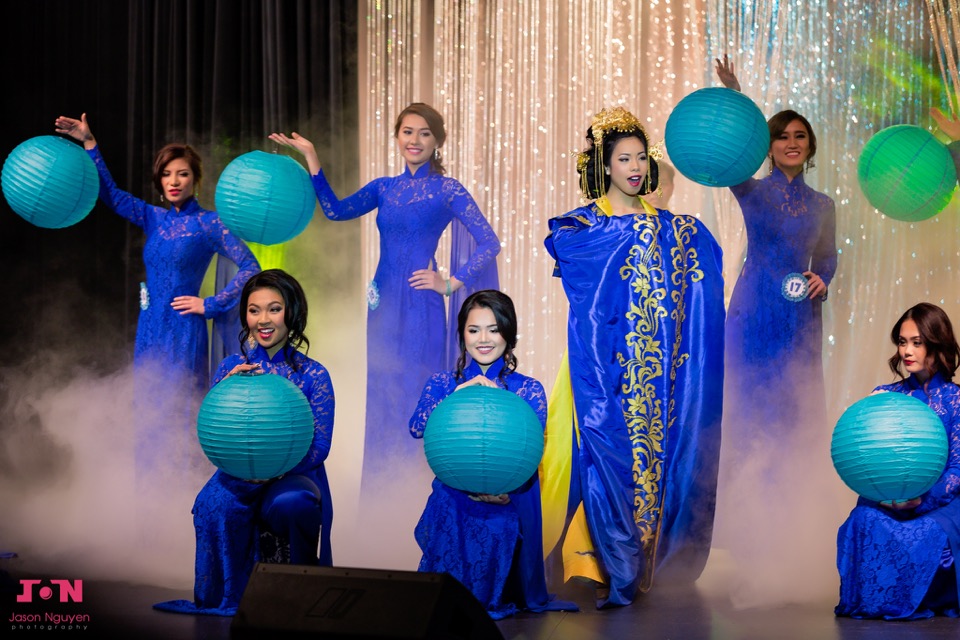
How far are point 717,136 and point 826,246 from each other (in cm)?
99

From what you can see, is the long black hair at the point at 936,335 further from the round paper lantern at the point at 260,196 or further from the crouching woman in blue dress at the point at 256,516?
the round paper lantern at the point at 260,196

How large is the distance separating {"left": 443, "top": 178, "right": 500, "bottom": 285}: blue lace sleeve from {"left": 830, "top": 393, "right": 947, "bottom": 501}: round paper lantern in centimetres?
170

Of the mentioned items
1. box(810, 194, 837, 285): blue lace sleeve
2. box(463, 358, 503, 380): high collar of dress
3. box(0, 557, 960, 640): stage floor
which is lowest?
box(0, 557, 960, 640): stage floor

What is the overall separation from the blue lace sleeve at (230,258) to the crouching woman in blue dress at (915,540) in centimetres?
248

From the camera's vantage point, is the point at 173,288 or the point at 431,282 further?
the point at 173,288

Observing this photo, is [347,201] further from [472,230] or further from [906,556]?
[906,556]

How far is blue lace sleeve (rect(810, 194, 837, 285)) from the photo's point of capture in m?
4.95

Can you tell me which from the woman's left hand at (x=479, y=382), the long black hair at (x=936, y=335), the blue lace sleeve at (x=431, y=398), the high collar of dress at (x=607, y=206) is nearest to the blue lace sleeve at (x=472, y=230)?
the high collar of dress at (x=607, y=206)

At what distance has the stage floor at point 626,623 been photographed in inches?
133

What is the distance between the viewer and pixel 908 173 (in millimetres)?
4535

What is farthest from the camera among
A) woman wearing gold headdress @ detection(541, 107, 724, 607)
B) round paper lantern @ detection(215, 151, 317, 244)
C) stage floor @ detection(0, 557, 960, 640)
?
round paper lantern @ detection(215, 151, 317, 244)

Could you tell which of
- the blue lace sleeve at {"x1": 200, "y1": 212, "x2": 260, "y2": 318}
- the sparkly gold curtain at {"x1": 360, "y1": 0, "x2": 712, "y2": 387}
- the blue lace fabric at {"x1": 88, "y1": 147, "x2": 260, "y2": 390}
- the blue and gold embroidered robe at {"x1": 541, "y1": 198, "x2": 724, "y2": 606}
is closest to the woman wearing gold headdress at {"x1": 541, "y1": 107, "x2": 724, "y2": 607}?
the blue and gold embroidered robe at {"x1": 541, "y1": 198, "x2": 724, "y2": 606}

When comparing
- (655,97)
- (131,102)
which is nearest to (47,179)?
(131,102)

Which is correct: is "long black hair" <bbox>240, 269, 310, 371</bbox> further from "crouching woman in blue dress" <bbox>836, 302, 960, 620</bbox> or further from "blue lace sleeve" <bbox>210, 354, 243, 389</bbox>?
"crouching woman in blue dress" <bbox>836, 302, 960, 620</bbox>
